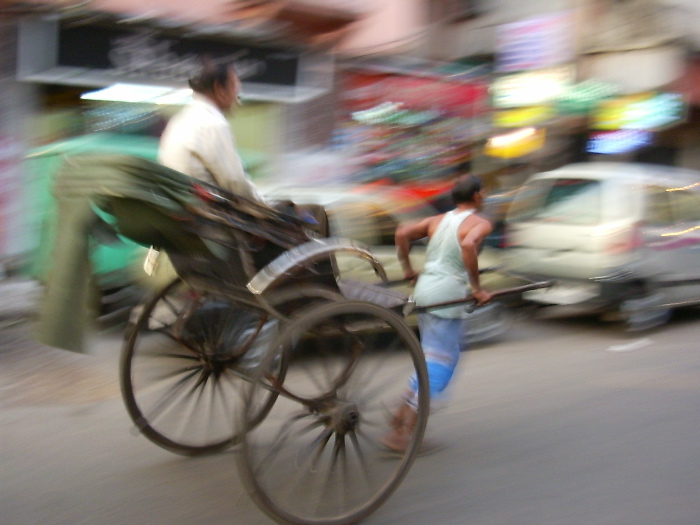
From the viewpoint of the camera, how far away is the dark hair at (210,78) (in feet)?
11.5

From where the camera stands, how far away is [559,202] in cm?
800

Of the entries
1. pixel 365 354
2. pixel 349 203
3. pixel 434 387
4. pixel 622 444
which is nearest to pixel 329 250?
pixel 365 354

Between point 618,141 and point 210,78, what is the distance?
1312cm

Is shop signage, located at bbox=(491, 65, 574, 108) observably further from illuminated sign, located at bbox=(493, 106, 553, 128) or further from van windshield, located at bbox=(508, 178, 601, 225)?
van windshield, located at bbox=(508, 178, 601, 225)

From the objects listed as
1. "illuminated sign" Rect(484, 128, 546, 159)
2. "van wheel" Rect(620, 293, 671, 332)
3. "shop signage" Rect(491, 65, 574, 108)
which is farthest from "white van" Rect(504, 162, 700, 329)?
"shop signage" Rect(491, 65, 574, 108)

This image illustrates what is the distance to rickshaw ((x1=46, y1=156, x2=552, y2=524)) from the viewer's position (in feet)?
10.2

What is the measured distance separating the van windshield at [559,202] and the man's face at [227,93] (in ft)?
15.6

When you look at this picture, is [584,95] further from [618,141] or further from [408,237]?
[408,237]

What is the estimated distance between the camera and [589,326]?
779 centimetres

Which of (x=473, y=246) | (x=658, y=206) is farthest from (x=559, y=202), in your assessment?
(x=473, y=246)

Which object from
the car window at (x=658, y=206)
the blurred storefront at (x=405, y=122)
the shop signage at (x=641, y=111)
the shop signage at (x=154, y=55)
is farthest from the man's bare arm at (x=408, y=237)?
the shop signage at (x=641, y=111)

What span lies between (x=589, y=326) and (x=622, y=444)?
11.7 ft

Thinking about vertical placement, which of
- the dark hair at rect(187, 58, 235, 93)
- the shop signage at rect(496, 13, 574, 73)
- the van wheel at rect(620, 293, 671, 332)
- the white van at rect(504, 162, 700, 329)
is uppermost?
the shop signage at rect(496, 13, 574, 73)

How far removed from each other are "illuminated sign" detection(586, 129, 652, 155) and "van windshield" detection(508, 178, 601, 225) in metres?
7.47
